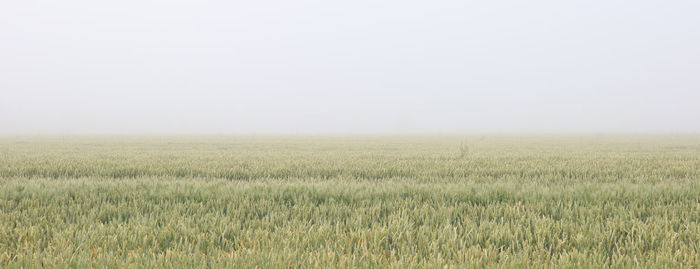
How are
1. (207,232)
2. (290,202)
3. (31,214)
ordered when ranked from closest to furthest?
1. (207,232)
2. (31,214)
3. (290,202)

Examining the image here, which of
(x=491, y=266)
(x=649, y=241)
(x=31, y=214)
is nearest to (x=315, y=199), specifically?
(x=491, y=266)

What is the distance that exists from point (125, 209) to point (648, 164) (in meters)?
13.5

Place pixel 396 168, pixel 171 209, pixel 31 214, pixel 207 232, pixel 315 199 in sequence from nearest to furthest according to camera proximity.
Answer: pixel 207 232 < pixel 31 214 < pixel 171 209 < pixel 315 199 < pixel 396 168

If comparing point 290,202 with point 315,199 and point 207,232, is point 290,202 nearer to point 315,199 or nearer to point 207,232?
point 315,199

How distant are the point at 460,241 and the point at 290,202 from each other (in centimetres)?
260

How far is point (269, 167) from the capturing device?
10.3 meters

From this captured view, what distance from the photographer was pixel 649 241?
11.2 ft

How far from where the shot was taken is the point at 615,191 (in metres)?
5.61

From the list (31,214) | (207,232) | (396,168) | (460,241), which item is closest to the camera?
(460,241)

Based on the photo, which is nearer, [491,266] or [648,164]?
[491,266]

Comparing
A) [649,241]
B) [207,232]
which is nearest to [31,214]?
[207,232]

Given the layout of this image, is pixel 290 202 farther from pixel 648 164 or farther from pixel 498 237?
pixel 648 164

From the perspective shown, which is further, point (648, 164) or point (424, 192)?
point (648, 164)

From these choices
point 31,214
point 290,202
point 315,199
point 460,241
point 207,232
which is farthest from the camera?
point 315,199
